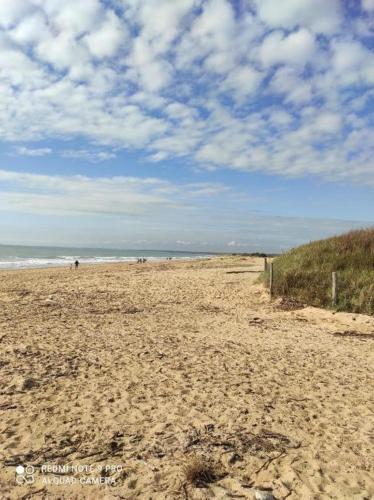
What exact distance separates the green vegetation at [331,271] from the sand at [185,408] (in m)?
1.60

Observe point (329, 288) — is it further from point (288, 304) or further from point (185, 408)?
point (185, 408)

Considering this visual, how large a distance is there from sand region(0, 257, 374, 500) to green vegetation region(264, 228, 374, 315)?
1598mm

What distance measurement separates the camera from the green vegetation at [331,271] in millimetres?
13094

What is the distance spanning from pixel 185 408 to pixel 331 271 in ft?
35.9

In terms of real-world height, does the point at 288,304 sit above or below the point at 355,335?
above

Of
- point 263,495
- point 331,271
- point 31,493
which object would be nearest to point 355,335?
point 331,271

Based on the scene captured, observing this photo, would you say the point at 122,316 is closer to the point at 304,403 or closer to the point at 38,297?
the point at 38,297

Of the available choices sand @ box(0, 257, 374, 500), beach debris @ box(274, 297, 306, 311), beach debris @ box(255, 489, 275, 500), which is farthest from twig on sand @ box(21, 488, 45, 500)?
beach debris @ box(274, 297, 306, 311)

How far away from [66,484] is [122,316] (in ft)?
28.2

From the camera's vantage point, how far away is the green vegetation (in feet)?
43.0

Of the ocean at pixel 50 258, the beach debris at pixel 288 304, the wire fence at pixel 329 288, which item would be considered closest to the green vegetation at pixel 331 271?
the wire fence at pixel 329 288

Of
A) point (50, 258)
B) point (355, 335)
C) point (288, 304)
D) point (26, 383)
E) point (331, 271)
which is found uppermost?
point (331, 271)

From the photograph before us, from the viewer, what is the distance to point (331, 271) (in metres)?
15.0

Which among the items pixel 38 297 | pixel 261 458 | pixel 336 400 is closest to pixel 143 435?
pixel 261 458
